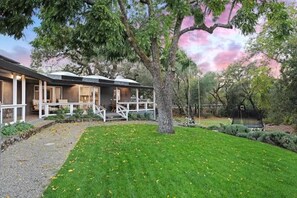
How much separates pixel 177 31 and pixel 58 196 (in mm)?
9751

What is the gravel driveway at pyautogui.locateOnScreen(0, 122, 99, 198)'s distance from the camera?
5199 mm

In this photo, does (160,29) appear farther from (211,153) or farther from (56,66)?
(56,66)

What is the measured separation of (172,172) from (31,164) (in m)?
3.57

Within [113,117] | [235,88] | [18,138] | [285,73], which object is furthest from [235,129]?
[235,88]

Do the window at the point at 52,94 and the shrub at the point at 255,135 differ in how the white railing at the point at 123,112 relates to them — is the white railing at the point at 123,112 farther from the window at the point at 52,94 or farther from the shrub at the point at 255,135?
the shrub at the point at 255,135

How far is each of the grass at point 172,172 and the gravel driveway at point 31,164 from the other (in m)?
0.26

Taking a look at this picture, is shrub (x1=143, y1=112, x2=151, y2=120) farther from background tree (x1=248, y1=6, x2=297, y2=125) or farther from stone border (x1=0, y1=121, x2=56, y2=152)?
stone border (x1=0, y1=121, x2=56, y2=152)

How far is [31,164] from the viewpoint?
7.05m

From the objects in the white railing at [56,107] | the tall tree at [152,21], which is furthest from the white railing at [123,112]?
the tall tree at [152,21]

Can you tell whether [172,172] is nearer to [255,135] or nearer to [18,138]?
[18,138]

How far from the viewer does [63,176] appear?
591cm

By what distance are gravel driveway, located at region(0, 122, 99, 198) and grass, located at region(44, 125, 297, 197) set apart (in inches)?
10.3

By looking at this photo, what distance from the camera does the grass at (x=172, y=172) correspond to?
5.21 metres

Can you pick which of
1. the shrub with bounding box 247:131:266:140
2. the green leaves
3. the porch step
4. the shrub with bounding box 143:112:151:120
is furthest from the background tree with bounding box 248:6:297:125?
the green leaves
